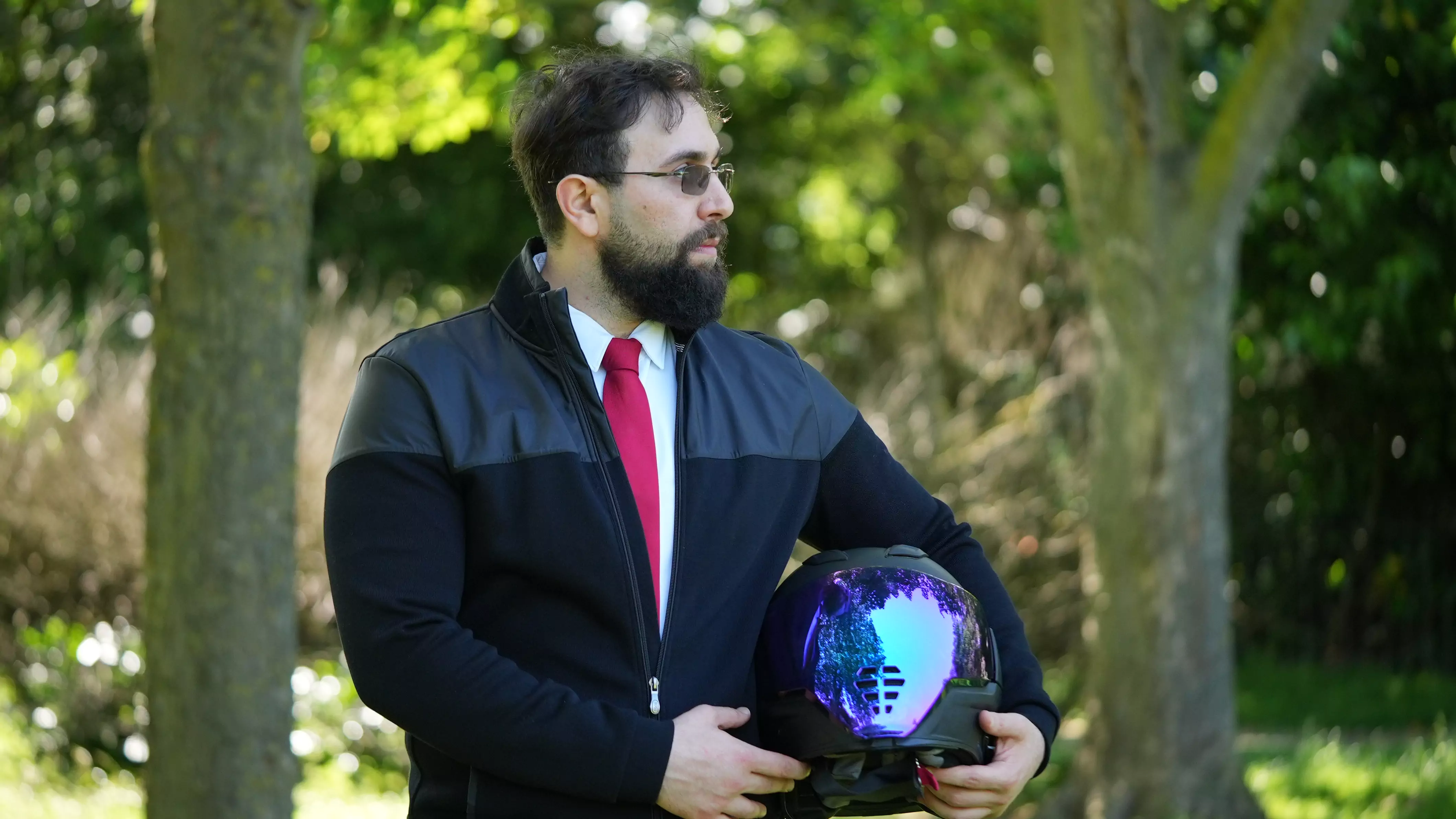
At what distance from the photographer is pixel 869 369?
597 inches

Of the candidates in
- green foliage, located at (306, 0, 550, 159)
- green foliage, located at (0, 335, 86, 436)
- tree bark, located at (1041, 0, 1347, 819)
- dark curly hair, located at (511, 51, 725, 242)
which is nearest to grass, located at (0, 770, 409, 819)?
green foliage, located at (0, 335, 86, 436)

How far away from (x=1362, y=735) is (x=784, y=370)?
8.66 m

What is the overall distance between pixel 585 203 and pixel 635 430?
1.40 feet

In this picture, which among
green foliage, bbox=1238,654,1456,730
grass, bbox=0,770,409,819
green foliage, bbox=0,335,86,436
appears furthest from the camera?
green foliage, bbox=1238,654,1456,730

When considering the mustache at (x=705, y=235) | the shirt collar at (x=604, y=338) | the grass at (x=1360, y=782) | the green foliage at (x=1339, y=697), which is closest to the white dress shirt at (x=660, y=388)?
the shirt collar at (x=604, y=338)

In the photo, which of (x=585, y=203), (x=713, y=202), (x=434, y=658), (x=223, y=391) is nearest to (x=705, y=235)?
(x=713, y=202)

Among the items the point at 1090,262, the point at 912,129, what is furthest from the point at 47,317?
the point at 912,129

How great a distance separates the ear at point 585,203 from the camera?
8.95 ft

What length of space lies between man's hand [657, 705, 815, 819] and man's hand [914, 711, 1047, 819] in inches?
11.8

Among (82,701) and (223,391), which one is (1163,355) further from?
(82,701)

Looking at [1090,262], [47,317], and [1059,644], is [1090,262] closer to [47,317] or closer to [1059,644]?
[1059,644]

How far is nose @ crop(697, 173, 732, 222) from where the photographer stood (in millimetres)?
2732

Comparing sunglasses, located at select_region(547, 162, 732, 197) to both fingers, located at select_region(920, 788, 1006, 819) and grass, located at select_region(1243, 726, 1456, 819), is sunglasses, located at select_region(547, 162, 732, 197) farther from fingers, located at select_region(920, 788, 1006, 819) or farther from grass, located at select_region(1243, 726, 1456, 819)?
grass, located at select_region(1243, 726, 1456, 819)

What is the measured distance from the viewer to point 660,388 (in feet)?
8.87
